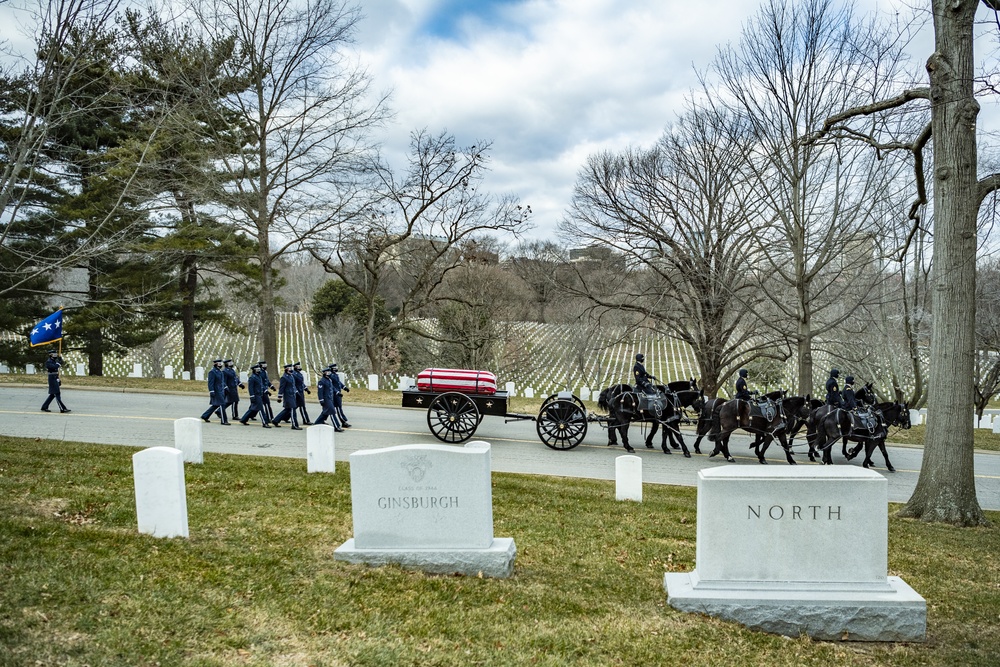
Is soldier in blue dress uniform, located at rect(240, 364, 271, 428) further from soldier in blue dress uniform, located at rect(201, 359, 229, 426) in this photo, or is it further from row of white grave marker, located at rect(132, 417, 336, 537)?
row of white grave marker, located at rect(132, 417, 336, 537)

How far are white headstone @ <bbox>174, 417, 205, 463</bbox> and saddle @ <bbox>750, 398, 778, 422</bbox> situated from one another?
1006cm

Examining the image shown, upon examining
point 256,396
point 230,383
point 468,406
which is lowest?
point 468,406

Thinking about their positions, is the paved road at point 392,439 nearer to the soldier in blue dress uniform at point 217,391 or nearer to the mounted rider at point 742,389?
the soldier in blue dress uniform at point 217,391

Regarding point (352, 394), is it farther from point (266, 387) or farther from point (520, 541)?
point (520, 541)

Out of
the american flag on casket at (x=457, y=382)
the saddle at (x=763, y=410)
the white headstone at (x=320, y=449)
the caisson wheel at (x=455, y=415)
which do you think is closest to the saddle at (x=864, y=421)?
the saddle at (x=763, y=410)

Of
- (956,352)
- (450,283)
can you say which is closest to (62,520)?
(956,352)

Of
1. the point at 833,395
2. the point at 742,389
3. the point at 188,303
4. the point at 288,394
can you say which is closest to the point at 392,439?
the point at 288,394

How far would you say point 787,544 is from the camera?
19.3ft

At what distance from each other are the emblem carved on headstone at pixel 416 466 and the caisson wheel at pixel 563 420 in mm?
8539

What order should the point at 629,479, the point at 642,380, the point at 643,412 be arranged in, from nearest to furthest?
1. the point at 629,479
2. the point at 643,412
3. the point at 642,380

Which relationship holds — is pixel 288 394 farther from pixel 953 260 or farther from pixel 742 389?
A: pixel 953 260

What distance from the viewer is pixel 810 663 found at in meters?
5.29

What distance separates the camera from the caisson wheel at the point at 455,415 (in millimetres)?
14898

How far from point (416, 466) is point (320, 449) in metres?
5.10
